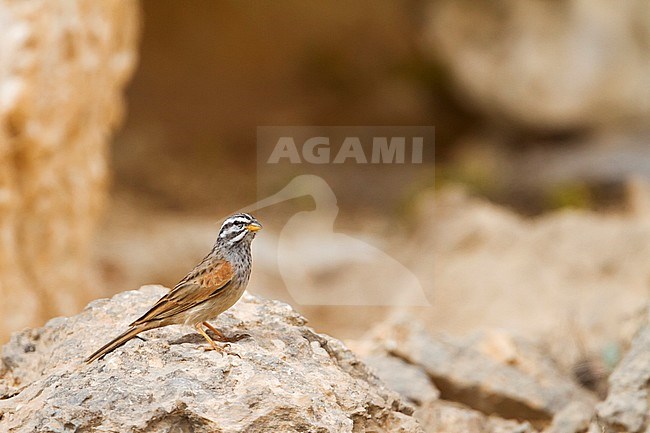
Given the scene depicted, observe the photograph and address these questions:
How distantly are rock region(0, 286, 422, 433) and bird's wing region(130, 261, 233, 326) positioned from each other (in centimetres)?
12

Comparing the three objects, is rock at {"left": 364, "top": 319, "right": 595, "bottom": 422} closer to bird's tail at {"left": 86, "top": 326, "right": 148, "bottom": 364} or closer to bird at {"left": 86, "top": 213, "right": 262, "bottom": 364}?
bird at {"left": 86, "top": 213, "right": 262, "bottom": 364}

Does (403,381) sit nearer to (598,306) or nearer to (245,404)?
(245,404)

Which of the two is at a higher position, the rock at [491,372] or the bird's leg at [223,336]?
the bird's leg at [223,336]

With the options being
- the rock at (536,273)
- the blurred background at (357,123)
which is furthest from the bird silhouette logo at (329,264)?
the rock at (536,273)

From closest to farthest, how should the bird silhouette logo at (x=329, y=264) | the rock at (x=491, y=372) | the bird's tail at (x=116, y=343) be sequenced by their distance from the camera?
the bird's tail at (x=116, y=343) < the rock at (x=491, y=372) < the bird silhouette logo at (x=329, y=264)

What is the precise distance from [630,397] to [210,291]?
6.46ft

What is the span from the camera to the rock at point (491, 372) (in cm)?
492

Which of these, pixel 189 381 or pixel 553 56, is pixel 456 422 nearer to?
pixel 189 381

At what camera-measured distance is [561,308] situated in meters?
7.90

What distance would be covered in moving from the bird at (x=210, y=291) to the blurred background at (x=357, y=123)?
3196mm

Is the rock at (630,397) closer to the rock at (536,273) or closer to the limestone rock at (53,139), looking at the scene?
the rock at (536,273)

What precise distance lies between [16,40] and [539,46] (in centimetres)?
773

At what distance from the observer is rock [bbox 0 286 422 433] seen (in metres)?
2.89

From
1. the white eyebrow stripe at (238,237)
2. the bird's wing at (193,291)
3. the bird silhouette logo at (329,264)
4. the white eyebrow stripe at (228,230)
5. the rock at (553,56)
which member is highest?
the rock at (553,56)
